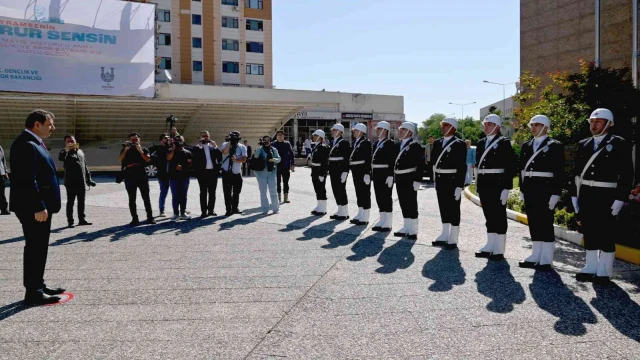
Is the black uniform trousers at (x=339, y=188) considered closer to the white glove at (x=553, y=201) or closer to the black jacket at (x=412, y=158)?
the black jacket at (x=412, y=158)

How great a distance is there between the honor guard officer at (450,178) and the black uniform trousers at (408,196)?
2.43ft

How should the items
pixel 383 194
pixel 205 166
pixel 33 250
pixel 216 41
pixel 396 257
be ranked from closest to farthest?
pixel 33 250, pixel 396 257, pixel 383 194, pixel 205 166, pixel 216 41

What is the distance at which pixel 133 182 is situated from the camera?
34.8ft

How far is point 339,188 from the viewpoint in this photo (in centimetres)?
1128

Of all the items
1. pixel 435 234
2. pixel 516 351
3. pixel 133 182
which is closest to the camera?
pixel 516 351

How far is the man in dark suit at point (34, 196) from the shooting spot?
5.25m

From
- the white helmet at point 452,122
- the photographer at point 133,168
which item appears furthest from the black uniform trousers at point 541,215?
the photographer at point 133,168

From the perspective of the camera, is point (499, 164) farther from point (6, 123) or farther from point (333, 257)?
point (6, 123)

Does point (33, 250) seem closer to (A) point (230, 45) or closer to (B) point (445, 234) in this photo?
(B) point (445, 234)

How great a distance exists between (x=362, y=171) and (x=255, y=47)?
153 feet

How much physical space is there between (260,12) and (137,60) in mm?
27749

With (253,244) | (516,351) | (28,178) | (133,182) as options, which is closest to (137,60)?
(133,182)

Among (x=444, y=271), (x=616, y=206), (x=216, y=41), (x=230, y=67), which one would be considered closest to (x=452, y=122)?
(x=444, y=271)

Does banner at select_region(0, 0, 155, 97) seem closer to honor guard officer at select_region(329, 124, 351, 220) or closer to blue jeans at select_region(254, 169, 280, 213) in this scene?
blue jeans at select_region(254, 169, 280, 213)
